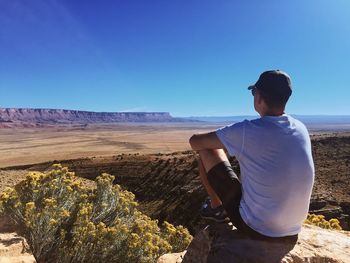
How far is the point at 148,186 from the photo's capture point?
2366cm

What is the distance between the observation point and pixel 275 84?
315 cm

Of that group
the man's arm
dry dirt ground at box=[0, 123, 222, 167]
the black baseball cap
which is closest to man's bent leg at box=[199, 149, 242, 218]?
the man's arm

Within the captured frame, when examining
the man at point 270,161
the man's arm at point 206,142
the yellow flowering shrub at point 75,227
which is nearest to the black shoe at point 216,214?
the man at point 270,161

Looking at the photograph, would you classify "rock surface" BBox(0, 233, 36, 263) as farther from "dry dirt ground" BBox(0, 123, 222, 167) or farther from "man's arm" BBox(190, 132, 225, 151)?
"dry dirt ground" BBox(0, 123, 222, 167)

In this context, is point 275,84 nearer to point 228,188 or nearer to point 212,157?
point 212,157

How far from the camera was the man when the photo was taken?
3.07 metres

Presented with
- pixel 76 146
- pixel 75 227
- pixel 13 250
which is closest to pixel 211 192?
pixel 75 227

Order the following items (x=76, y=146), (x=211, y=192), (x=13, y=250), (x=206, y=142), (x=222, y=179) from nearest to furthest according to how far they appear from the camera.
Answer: (x=206, y=142) < (x=222, y=179) < (x=211, y=192) < (x=13, y=250) < (x=76, y=146)

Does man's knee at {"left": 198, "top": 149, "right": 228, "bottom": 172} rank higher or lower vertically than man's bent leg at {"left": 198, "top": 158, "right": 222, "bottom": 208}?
higher

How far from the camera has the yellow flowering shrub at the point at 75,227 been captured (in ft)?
16.9

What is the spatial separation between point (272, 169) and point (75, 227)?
3341 mm

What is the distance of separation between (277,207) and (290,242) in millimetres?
519

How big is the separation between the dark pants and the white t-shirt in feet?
0.58

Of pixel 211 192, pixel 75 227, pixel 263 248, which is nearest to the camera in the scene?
pixel 263 248
